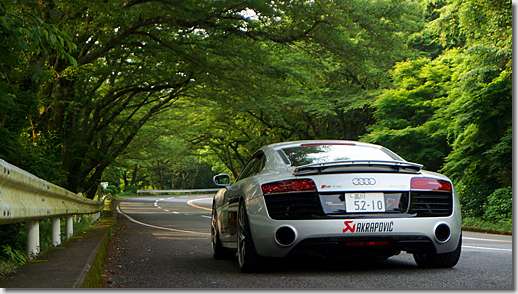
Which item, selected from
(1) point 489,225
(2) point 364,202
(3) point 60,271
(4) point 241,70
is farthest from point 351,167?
(1) point 489,225

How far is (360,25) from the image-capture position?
554 inches

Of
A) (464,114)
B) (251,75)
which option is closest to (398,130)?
(464,114)

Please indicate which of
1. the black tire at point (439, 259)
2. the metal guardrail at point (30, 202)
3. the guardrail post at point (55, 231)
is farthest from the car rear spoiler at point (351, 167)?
the guardrail post at point (55, 231)

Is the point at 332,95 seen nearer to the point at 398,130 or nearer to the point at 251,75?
the point at 398,130

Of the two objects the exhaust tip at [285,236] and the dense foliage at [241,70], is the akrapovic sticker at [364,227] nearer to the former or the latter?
the exhaust tip at [285,236]

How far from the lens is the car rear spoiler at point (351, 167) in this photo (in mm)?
5242

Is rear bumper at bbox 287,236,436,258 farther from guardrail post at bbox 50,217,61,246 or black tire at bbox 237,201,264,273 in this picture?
guardrail post at bbox 50,217,61,246

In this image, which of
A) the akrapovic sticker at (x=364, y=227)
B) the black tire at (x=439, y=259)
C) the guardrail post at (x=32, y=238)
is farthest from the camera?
the black tire at (x=439, y=259)

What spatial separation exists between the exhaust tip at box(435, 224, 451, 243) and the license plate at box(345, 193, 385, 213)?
0.61 meters

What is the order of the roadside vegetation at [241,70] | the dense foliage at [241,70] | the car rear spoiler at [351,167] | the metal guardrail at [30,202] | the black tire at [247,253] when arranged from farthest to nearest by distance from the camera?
the dense foliage at [241,70] < the roadside vegetation at [241,70] < the black tire at [247,253] < the car rear spoiler at [351,167] < the metal guardrail at [30,202]

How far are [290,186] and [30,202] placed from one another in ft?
7.60

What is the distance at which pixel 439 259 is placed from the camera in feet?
18.4

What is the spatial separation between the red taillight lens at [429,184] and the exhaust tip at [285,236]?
124 centimetres

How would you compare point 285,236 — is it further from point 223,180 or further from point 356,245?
point 223,180
